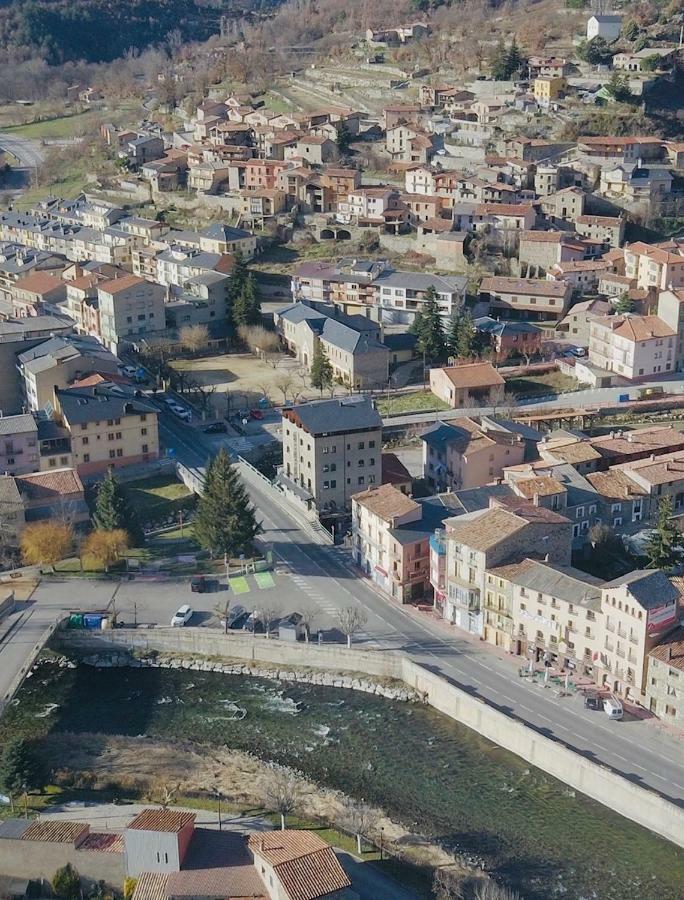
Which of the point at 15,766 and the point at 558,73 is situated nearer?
the point at 15,766

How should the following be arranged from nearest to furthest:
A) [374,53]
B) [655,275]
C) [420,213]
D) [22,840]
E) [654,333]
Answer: [22,840] → [654,333] → [655,275] → [420,213] → [374,53]

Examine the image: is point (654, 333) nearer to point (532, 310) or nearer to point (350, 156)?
point (532, 310)

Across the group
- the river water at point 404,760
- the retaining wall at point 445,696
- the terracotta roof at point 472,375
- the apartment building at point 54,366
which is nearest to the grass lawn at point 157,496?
the apartment building at point 54,366

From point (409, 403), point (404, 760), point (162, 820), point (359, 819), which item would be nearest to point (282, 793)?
point (359, 819)

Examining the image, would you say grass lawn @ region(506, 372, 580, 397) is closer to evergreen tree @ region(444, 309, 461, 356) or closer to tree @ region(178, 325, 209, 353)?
evergreen tree @ region(444, 309, 461, 356)

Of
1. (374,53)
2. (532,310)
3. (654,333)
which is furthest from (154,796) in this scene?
(374,53)

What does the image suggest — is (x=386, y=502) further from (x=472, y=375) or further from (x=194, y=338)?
(x=194, y=338)

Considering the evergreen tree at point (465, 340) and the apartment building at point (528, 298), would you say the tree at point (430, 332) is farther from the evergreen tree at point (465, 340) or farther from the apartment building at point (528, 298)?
the apartment building at point (528, 298)
